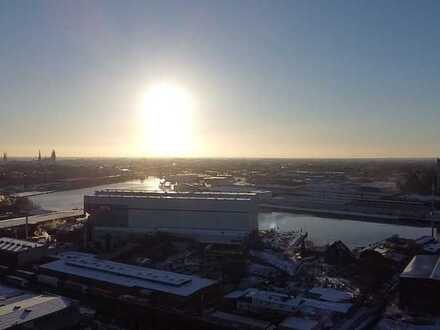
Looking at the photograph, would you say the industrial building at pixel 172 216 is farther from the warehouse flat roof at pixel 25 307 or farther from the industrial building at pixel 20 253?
the warehouse flat roof at pixel 25 307

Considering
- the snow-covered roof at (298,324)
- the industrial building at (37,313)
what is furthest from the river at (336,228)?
the industrial building at (37,313)

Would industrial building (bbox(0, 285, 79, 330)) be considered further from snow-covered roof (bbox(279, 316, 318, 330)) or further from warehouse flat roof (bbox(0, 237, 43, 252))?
warehouse flat roof (bbox(0, 237, 43, 252))

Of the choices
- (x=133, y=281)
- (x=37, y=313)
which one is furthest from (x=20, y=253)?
(x=37, y=313)

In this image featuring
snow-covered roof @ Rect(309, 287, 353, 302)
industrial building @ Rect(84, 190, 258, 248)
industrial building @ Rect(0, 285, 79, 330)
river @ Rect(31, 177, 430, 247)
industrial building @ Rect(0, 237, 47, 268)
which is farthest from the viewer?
river @ Rect(31, 177, 430, 247)

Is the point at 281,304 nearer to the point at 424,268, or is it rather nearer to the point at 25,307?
the point at 424,268

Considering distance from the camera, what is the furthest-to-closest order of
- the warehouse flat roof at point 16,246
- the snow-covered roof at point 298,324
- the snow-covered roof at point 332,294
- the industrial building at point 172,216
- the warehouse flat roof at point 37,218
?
the warehouse flat roof at point 37,218 < the industrial building at point 172,216 < the warehouse flat roof at point 16,246 < the snow-covered roof at point 332,294 < the snow-covered roof at point 298,324

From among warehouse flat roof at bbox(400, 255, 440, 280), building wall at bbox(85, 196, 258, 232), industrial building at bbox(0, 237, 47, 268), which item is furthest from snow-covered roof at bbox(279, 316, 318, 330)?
industrial building at bbox(0, 237, 47, 268)
